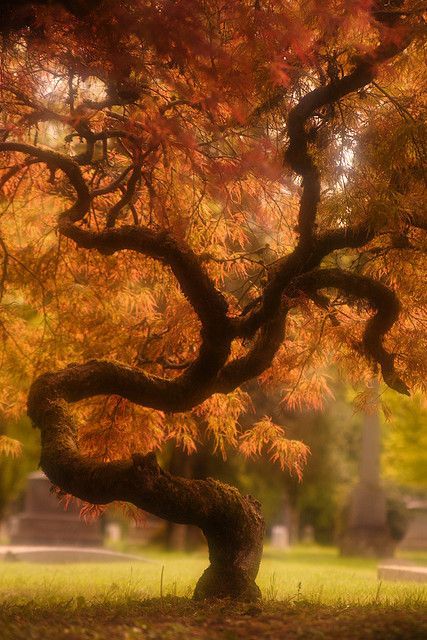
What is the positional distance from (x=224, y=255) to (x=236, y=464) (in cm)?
1405

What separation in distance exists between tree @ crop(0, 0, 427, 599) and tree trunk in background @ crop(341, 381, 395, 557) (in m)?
12.1

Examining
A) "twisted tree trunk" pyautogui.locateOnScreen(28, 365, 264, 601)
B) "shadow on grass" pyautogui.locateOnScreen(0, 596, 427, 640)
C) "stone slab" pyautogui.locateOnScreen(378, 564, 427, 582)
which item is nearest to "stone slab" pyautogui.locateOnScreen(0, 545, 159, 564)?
"stone slab" pyautogui.locateOnScreen(378, 564, 427, 582)

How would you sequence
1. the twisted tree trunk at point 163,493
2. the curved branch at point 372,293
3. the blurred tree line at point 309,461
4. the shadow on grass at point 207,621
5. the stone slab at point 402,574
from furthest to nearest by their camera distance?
the blurred tree line at point 309,461 < the stone slab at point 402,574 < the curved branch at point 372,293 < the twisted tree trunk at point 163,493 < the shadow on grass at point 207,621

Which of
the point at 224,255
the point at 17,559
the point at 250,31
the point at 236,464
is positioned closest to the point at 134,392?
the point at 224,255

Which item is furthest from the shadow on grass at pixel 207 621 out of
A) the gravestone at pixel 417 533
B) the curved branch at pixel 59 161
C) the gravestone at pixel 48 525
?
the gravestone at pixel 417 533

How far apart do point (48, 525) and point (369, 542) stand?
8001mm

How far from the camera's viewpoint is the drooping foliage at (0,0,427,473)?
5.77 m

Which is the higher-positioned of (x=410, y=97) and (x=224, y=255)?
(x=410, y=97)

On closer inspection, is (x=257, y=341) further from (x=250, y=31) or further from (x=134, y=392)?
(x=250, y=31)

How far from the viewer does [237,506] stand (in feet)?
21.8

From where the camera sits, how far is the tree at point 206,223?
582 centimetres

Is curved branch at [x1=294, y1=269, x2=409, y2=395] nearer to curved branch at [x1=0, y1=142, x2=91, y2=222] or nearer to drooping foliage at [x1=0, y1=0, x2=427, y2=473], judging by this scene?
drooping foliage at [x1=0, y1=0, x2=427, y2=473]

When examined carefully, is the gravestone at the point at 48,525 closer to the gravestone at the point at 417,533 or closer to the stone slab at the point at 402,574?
the stone slab at the point at 402,574

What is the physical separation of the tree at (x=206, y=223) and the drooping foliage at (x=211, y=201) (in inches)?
0.8
